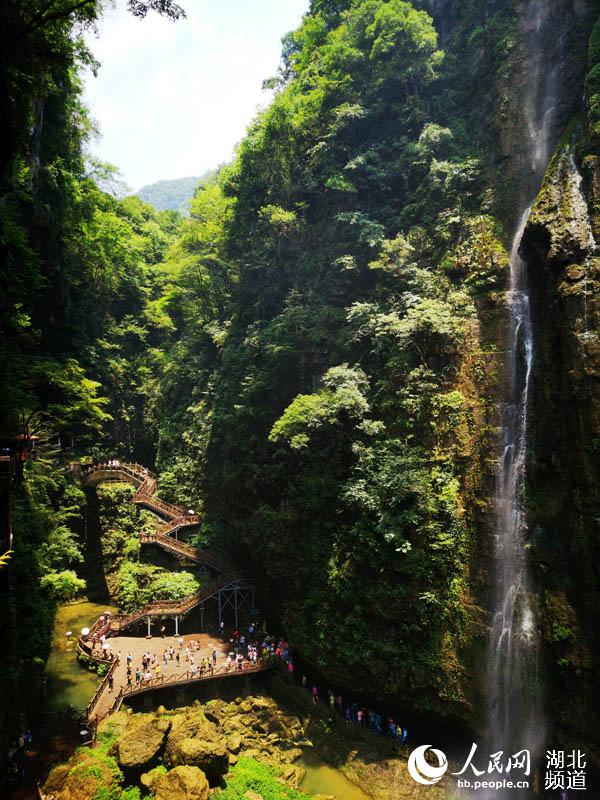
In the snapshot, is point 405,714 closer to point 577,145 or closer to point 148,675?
point 148,675

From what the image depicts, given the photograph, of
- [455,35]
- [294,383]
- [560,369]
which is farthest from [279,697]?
[455,35]

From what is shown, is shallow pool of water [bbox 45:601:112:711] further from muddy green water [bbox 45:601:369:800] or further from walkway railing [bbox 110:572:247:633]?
walkway railing [bbox 110:572:247:633]

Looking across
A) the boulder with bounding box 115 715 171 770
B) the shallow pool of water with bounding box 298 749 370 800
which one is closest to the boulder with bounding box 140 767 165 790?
the boulder with bounding box 115 715 171 770

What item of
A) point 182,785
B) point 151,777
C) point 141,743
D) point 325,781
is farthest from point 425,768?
point 141,743

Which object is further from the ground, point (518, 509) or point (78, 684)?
point (518, 509)

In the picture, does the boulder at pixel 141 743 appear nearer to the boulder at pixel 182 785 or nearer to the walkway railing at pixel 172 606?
the boulder at pixel 182 785

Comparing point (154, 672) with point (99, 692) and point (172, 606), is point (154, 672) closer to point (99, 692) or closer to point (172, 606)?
point (99, 692)
